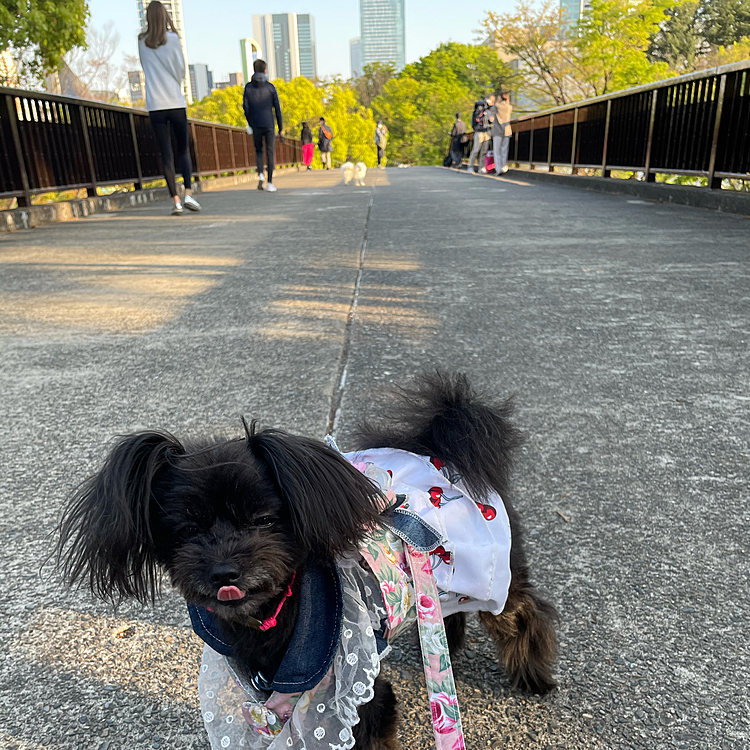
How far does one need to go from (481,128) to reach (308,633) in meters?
23.2

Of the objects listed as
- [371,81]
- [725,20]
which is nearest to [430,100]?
[371,81]

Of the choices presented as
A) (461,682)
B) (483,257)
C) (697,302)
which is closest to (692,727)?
(461,682)

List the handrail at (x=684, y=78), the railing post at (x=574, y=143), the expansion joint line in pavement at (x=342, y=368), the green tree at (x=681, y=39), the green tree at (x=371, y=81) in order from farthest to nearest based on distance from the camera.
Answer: the green tree at (x=371, y=81) < the green tree at (x=681, y=39) < the railing post at (x=574, y=143) < the handrail at (x=684, y=78) < the expansion joint line in pavement at (x=342, y=368)

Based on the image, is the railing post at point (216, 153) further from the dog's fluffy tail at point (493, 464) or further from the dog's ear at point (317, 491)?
the dog's ear at point (317, 491)

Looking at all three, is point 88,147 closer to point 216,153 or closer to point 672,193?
point 216,153

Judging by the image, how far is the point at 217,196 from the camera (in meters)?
14.1

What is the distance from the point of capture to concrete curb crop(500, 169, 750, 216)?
326 inches

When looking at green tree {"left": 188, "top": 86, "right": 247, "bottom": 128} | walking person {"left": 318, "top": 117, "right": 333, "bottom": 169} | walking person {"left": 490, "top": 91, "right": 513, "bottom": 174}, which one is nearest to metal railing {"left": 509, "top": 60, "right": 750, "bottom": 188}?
walking person {"left": 490, "top": 91, "right": 513, "bottom": 174}

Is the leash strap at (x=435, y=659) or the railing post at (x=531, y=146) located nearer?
the leash strap at (x=435, y=659)

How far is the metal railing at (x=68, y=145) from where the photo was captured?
8.54m

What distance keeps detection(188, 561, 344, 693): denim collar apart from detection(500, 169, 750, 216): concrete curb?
832cm

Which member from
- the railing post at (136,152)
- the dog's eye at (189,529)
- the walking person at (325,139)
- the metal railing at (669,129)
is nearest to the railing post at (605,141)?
the metal railing at (669,129)

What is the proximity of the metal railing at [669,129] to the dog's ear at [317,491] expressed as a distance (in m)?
8.62

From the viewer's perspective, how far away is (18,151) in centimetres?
862
